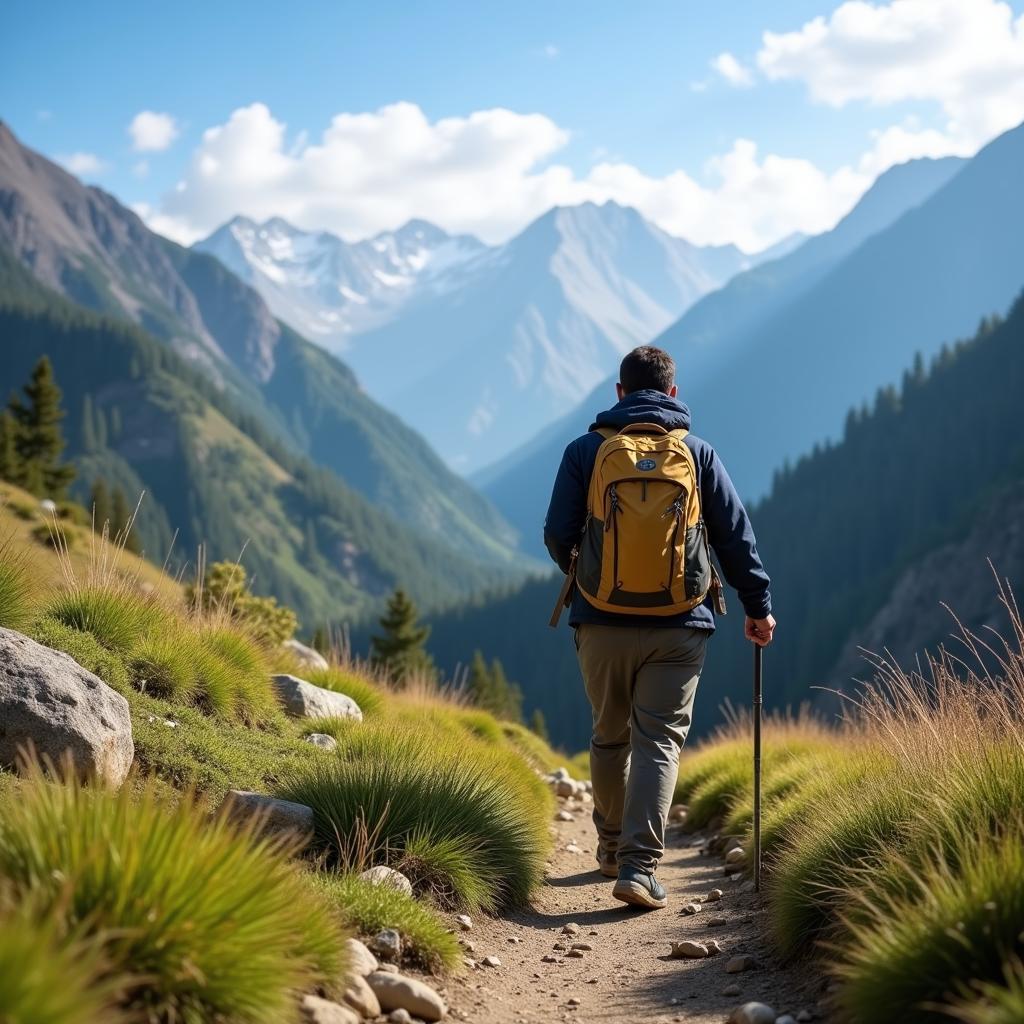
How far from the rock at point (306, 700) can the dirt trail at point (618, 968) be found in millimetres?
2987

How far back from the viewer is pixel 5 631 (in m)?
6.25

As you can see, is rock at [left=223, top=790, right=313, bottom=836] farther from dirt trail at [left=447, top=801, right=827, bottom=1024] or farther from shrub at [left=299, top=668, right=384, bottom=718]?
shrub at [left=299, top=668, right=384, bottom=718]

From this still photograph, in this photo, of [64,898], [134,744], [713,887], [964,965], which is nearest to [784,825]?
[713,887]

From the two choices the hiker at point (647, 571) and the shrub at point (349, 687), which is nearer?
the hiker at point (647, 571)

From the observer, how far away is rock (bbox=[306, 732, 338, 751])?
8906 millimetres

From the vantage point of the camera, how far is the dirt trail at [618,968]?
5.15 m

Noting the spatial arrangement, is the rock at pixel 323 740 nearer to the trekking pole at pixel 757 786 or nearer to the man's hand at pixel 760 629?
the trekking pole at pixel 757 786

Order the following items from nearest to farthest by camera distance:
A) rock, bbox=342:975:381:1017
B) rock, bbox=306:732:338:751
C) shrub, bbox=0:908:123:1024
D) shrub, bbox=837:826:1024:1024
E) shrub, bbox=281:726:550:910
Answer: shrub, bbox=0:908:123:1024
shrub, bbox=837:826:1024:1024
rock, bbox=342:975:381:1017
shrub, bbox=281:726:550:910
rock, bbox=306:732:338:751

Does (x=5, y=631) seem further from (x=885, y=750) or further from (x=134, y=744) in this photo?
(x=885, y=750)

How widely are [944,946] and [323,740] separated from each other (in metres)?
6.25

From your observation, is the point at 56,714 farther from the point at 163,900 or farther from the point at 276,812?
the point at 163,900

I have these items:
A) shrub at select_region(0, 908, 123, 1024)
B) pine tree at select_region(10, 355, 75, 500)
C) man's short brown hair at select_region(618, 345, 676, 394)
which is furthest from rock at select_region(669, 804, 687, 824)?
pine tree at select_region(10, 355, 75, 500)

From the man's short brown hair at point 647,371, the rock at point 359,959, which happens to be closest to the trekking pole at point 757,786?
the man's short brown hair at point 647,371

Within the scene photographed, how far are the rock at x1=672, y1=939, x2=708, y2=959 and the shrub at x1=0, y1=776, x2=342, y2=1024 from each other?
2733mm
